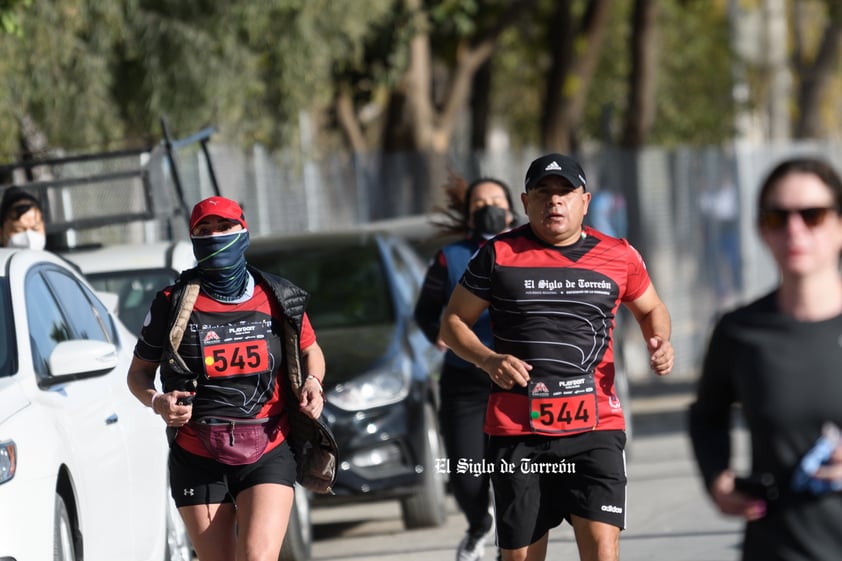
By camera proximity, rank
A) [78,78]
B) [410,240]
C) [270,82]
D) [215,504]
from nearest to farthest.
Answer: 1. [215,504]
2. [410,240]
3. [78,78]
4. [270,82]

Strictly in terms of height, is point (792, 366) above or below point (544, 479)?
above

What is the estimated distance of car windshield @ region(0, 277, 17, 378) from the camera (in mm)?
6316

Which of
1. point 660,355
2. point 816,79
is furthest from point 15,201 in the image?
point 816,79

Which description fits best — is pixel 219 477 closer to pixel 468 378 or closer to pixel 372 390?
pixel 468 378

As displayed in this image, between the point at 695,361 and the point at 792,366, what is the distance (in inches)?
783

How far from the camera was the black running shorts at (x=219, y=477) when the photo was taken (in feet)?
19.7

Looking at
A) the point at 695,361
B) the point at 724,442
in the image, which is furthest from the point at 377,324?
the point at 695,361

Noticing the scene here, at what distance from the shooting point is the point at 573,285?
627 cm

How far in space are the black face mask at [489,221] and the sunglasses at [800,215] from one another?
4362mm

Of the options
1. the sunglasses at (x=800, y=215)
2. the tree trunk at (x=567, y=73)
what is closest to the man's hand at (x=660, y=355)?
the sunglasses at (x=800, y=215)

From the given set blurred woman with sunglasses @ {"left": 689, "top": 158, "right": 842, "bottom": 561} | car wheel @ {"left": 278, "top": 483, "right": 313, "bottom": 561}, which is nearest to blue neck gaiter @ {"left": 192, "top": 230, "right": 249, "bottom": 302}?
blurred woman with sunglasses @ {"left": 689, "top": 158, "right": 842, "bottom": 561}

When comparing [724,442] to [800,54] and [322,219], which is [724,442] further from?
[800,54]

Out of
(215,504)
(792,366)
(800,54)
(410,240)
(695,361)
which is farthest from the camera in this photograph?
(800,54)

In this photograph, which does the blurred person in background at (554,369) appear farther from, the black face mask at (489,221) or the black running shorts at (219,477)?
the black face mask at (489,221)
